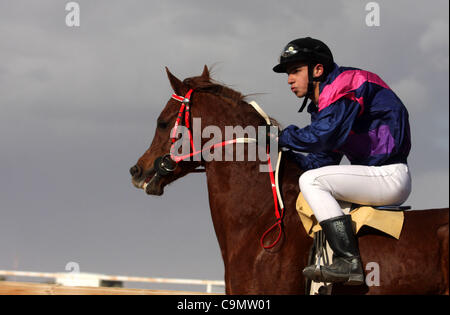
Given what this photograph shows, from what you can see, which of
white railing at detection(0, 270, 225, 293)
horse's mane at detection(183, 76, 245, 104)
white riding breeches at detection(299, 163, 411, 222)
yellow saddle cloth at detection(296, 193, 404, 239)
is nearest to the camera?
yellow saddle cloth at detection(296, 193, 404, 239)

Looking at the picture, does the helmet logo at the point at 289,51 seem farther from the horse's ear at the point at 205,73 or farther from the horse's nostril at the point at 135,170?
the horse's nostril at the point at 135,170

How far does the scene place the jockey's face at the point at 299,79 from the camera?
4.84 metres

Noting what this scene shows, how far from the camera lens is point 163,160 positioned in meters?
5.14

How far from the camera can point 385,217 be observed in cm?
426

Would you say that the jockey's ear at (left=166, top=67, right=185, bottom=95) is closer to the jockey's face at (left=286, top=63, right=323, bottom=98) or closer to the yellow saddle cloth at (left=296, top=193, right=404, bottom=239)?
the jockey's face at (left=286, top=63, right=323, bottom=98)

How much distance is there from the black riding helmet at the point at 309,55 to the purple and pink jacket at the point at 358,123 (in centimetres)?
18

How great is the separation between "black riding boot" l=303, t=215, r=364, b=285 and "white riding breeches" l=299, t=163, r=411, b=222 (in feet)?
0.32

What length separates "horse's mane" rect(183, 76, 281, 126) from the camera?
16.7ft

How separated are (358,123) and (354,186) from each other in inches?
22.7

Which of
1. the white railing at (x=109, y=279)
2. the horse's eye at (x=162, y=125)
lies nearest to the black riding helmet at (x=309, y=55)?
the horse's eye at (x=162, y=125)

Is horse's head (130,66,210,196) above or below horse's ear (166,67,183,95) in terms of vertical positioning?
below

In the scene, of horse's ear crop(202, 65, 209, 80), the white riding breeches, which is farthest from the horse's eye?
the white riding breeches
